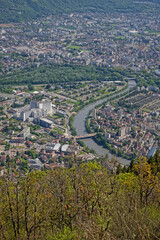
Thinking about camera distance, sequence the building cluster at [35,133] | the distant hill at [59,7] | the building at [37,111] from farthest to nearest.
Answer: the distant hill at [59,7]
the building at [37,111]
the building cluster at [35,133]

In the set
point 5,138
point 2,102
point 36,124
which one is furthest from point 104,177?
point 2,102

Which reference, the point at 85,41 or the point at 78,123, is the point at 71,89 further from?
the point at 85,41

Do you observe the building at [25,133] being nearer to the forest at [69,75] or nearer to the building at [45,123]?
the building at [45,123]

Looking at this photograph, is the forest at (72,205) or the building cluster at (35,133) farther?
the building cluster at (35,133)

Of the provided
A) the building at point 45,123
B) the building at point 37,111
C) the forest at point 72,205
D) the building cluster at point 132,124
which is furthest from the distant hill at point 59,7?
the forest at point 72,205

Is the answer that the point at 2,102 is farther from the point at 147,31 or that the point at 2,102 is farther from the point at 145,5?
the point at 145,5

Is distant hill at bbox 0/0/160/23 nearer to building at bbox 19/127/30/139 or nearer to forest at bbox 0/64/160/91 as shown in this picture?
forest at bbox 0/64/160/91

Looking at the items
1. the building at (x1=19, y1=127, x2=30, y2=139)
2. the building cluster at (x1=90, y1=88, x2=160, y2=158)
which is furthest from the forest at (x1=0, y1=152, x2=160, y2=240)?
the building at (x1=19, y1=127, x2=30, y2=139)
